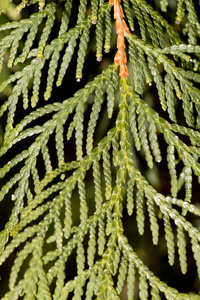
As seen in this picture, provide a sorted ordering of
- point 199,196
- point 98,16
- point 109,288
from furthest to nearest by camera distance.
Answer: point 199,196 < point 98,16 < point 109,288

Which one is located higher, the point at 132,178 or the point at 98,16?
the point at 98,16

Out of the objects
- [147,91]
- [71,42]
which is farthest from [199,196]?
[71,42]

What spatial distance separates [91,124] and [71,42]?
294 millimetres

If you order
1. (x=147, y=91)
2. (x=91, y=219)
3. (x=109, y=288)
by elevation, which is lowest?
(x=109, y=288)

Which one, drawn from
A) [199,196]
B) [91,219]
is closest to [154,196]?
[91,219]

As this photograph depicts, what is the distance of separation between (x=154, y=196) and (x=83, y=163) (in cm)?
26

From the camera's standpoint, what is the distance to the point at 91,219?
105 centimetres

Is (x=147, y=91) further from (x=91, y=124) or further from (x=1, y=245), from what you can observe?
(x=1, y=245)

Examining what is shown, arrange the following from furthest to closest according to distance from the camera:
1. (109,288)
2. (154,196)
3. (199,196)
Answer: (199,196) < (154,196) < (109,288)

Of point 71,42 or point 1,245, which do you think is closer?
point 1,245

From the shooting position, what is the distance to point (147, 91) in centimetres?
196

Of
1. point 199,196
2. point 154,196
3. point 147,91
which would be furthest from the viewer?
point 199,196

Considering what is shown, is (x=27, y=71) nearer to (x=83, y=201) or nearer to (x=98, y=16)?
(x=98, y=16)

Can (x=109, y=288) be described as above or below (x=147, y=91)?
below
